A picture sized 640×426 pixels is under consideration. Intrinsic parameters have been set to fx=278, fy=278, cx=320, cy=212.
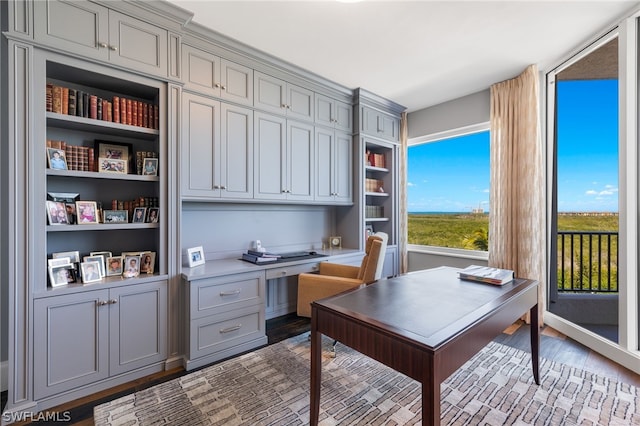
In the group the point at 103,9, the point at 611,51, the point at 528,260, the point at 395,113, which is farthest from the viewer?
the point at 395,113

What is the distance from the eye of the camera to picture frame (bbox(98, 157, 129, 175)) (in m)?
2.03

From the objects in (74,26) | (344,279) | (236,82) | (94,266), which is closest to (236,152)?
(236,82)

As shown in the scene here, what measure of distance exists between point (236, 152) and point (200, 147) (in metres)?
0.34

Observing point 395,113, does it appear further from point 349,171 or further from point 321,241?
point 321,241

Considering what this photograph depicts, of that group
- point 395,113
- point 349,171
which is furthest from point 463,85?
point 349,171

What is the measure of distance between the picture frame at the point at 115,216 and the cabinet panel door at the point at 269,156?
1.08 meters

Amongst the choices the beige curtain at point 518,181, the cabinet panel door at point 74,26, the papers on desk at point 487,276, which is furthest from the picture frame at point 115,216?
the beige curtain at point 518,181

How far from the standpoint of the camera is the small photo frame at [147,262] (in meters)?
2.18

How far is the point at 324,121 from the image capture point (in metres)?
3.38

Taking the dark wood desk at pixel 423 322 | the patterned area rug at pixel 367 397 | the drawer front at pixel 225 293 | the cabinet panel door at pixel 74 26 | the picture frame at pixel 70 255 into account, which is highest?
the cabinet panel door at pixel 74 26

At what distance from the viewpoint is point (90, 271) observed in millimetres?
1919

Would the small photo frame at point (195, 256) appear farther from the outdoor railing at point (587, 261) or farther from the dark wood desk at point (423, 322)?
the outdoor railing at point (587, 261)

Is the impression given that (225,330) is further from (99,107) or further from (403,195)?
(403,195)

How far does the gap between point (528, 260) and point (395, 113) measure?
8.40ft
